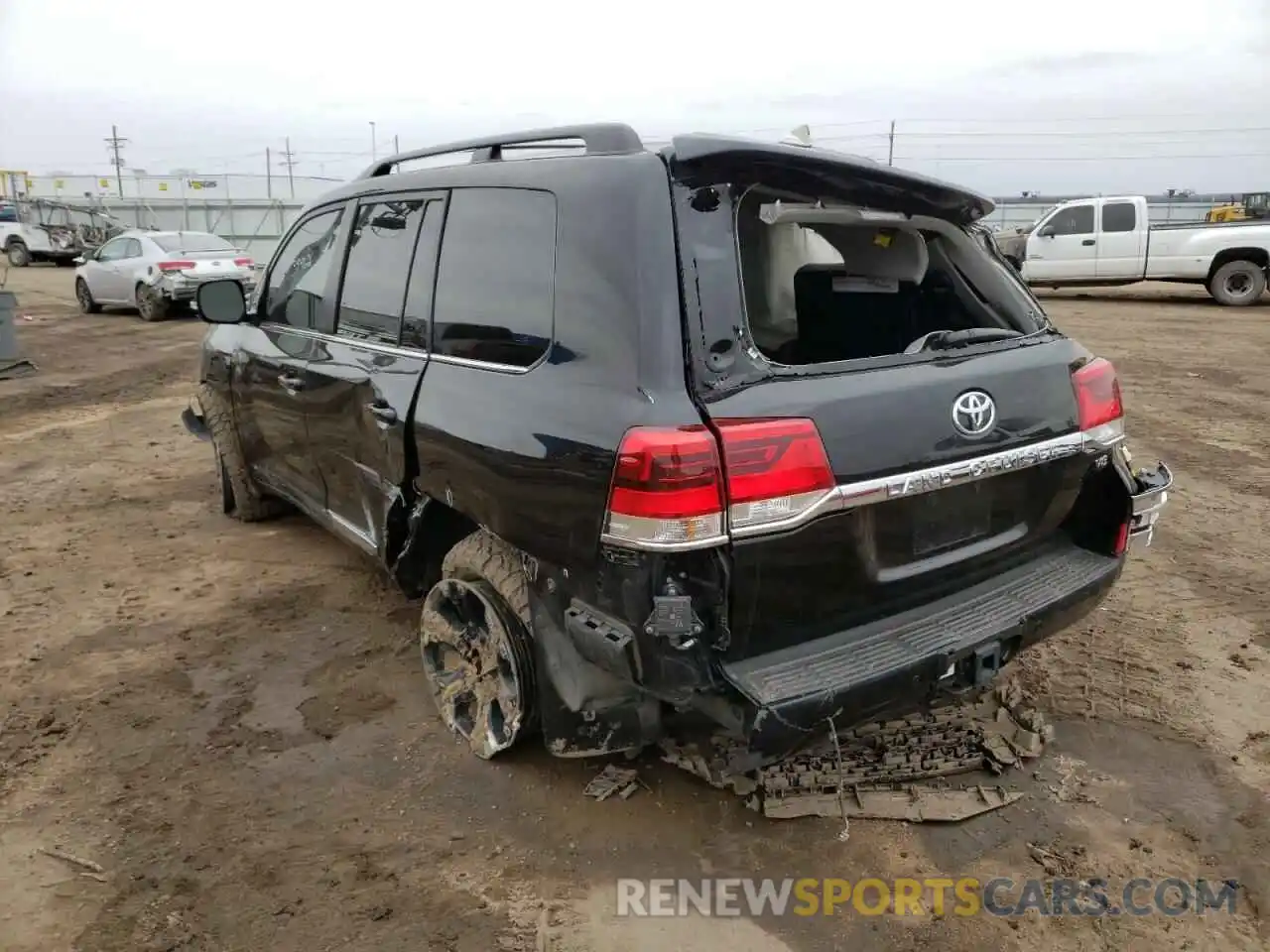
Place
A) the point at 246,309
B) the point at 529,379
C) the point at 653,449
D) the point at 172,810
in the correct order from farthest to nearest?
the point at 246,309 → the point at 172,810 → the point at 529,379 → the point at 653,449

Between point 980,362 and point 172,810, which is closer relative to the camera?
point 980,362

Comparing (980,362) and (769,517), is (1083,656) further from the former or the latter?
(769,517)

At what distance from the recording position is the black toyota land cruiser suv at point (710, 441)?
217cm

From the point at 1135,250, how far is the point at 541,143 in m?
16.3

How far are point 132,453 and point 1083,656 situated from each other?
6848 mm

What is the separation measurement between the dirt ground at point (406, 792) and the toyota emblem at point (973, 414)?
1.21 metres

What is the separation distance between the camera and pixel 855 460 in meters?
2.24

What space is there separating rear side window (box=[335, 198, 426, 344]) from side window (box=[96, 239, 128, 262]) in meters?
15.6

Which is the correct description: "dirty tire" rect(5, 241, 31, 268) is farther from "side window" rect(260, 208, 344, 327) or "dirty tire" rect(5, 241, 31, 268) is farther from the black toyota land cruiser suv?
the black toyota land cruiser suv

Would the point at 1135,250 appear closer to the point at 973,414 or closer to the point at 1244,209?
the point at 1244,209

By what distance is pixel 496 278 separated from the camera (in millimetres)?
2734

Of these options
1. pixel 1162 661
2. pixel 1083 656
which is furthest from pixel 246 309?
pixel 1162 661

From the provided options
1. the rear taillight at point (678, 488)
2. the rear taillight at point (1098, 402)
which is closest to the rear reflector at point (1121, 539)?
the rear taillight at point (1098, 402)

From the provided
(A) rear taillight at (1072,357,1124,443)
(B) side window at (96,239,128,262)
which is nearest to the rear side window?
(A) rear taillight at (1072,357,1124,443)
